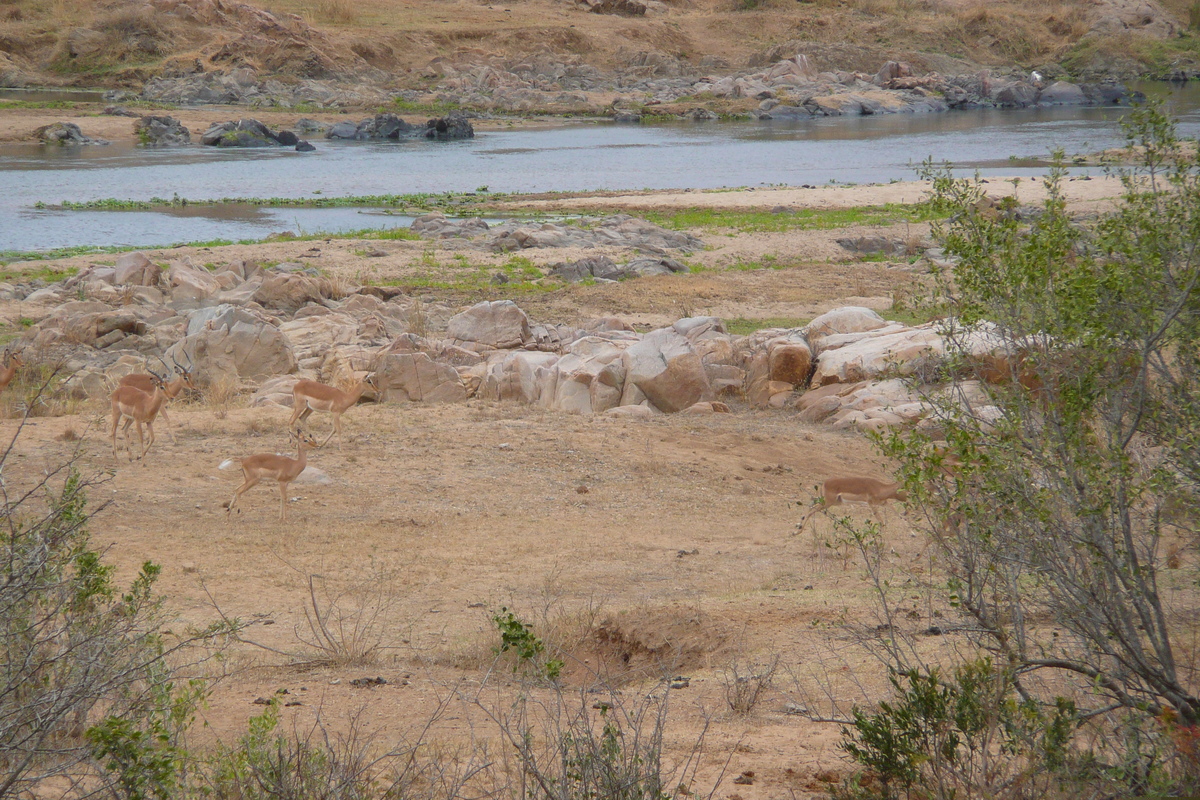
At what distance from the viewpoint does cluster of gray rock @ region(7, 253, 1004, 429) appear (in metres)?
12.0

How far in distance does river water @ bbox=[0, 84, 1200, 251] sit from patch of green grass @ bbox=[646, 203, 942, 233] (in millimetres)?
4435

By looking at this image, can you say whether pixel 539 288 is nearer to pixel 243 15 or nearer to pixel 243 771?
pixel 243 771

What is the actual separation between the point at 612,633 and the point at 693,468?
3.98 metres

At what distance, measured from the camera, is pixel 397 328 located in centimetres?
1503

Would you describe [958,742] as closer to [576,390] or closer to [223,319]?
[576,390]

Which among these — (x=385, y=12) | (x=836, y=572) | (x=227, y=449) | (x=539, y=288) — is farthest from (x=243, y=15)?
(x=836, y=572)

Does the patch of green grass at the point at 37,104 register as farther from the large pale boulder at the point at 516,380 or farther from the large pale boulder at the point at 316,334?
the large pale boulder at the point at 516,380

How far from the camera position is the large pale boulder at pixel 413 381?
40.2 feet

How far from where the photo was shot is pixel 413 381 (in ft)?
40.2

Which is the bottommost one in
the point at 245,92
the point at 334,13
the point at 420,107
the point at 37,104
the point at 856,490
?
the point at 856,490

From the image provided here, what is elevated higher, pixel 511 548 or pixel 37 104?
pixel 37 104

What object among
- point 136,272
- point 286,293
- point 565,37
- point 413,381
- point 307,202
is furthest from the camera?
point 565,37

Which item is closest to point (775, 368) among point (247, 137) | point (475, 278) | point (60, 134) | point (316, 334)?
point (316, 334)

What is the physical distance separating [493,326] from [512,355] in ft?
4.44
